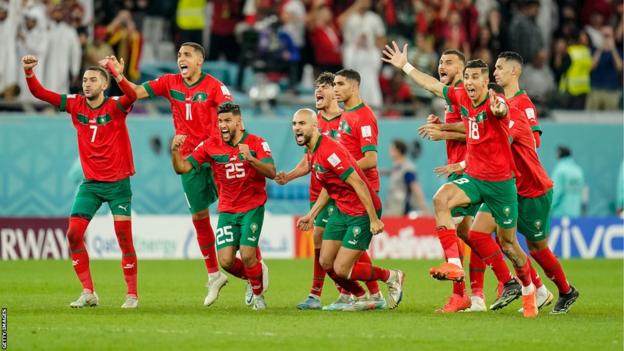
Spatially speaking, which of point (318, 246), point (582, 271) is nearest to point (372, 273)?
point (318, 246)

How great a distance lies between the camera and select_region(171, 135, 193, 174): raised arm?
14188mm

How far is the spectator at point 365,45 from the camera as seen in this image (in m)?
27.9

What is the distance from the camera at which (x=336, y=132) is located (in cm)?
1546

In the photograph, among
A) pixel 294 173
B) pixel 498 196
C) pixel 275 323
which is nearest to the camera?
pixel 275 323

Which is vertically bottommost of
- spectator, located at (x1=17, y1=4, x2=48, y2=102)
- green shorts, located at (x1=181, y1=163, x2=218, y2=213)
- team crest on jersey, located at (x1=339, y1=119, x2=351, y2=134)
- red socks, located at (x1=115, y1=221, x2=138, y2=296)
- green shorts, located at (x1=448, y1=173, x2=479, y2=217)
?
red socks, located at (x1=115, y1=221, x2=138, y2=296)

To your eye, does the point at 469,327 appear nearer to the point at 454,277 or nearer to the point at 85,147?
the point at 454,277

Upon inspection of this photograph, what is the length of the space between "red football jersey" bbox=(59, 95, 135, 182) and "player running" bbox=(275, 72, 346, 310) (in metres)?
1.68

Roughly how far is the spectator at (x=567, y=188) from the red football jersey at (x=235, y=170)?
1183 cm

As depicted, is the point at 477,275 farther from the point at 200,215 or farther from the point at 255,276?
the point at 200,215

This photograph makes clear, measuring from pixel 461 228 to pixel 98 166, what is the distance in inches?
152

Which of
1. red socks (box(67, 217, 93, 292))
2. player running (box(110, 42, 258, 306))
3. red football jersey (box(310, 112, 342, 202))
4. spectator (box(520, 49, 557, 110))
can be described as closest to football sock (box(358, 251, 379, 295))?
red football jersey (box(310, 112, 342, 202))

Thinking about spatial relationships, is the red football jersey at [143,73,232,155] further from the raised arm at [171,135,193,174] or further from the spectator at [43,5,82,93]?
the spectator at [43,5,82,93]

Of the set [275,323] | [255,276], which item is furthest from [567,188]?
[275,323]

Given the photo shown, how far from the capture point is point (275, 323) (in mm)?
13344
